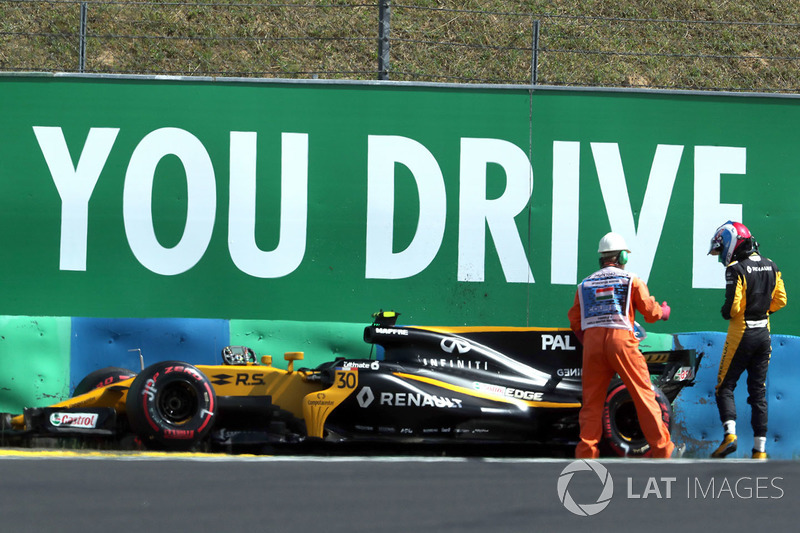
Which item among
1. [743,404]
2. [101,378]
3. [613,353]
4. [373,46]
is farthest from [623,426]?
[373,46]

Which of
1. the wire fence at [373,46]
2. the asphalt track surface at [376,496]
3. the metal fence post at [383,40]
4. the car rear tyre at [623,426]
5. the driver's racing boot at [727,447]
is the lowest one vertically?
the driver's racing boot at [727,447]

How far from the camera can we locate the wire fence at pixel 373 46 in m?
12.1

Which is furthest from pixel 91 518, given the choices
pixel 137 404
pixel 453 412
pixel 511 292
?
pixel 511 292

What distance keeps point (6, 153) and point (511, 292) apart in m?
4.76

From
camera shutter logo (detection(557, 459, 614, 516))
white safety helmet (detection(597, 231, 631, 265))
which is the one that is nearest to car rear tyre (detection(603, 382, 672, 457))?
white safety helmet (detection(597, 231, 631, 265))

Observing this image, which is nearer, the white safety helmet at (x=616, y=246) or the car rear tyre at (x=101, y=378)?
the white safety helmet at (x=616, y=246)

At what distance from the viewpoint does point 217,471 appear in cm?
336

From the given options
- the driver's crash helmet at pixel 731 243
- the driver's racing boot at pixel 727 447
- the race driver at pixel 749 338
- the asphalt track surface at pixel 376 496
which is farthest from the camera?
the driver's crash helmet at pixel 731 243

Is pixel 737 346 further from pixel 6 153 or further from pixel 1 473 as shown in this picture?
pixel 6 153

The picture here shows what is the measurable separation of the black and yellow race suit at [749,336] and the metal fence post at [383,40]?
3666 millimetres

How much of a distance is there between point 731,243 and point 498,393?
96.6 inches

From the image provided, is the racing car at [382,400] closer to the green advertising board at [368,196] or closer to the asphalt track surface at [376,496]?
the green advertising board at [368,196]

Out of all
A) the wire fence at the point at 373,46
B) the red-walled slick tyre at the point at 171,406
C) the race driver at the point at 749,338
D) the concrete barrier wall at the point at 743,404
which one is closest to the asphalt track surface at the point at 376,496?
the red-walled slick tyre at the point at 171,406

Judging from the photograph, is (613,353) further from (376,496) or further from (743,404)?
(376,496)
